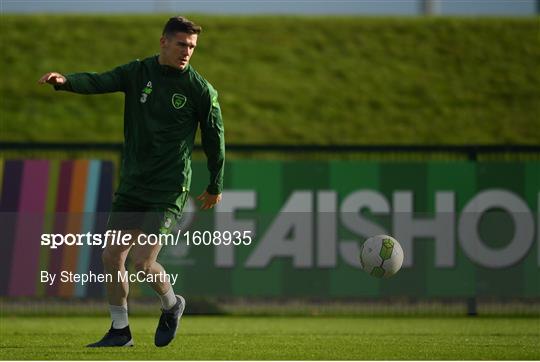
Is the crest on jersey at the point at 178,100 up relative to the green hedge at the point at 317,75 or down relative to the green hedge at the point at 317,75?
down

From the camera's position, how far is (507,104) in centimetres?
2747

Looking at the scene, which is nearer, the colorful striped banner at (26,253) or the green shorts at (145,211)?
the green shorts at (145,211)

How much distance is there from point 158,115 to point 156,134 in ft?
0.48

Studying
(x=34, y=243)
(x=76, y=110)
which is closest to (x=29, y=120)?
(x=76, y=110)

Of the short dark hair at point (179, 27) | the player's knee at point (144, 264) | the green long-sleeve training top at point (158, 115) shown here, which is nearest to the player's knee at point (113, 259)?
the player's knee at point (144, 264)

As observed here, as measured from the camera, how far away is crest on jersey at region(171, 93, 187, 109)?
8758 millimetres

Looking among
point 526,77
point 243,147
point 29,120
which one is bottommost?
point 243,147

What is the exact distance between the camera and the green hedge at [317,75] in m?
26.3

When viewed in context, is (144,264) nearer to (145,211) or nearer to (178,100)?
(145,211)

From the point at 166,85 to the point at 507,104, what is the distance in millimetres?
19812

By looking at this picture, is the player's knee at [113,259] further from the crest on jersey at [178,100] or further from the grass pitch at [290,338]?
the crest on jersey at [178,100]

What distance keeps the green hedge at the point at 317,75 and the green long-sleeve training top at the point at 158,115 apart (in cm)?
1655

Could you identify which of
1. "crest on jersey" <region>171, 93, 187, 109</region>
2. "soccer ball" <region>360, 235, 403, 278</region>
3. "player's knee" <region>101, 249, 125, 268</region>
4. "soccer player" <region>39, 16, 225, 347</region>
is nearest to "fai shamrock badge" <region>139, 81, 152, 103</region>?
"soccer player" <region>39, 16, 225, 347</region>

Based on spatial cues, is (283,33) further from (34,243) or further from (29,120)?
(34,243)
